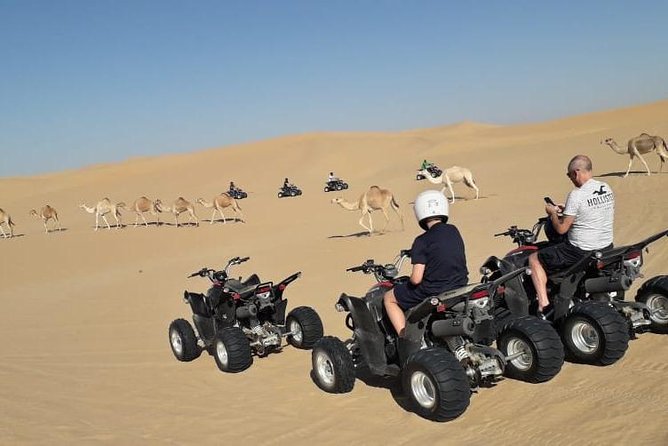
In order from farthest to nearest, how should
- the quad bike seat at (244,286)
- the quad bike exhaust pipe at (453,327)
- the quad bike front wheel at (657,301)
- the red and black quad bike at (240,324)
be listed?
the quad bike seat at (244,286) → the red and black quad bike at (240,324) → the quad bike front wheel at (657,301) → the quad bike exhaust pipe at (453,327)

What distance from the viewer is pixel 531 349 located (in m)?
5.91

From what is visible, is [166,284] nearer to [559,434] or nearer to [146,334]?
[146,334]

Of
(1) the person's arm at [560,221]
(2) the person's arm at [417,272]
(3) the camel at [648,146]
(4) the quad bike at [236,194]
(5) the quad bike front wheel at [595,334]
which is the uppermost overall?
(4) the quad bike at [236,194]

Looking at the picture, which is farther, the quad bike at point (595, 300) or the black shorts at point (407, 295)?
the quad bike at point (595, 300)

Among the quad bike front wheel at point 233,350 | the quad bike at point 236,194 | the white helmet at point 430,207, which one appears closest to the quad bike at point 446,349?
the white helmet at point 430,207

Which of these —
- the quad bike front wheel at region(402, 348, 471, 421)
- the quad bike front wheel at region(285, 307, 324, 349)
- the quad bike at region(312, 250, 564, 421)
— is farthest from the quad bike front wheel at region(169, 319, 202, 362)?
the quad bike front wheel at region(402, 348, 471, 421)

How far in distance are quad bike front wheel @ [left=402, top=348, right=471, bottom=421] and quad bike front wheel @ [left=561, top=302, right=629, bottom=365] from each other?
153cm

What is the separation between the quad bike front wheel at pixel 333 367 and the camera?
6613 millimetres

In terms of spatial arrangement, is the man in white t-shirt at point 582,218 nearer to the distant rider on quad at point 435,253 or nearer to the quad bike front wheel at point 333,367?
the distant rider on quad at point 435,253

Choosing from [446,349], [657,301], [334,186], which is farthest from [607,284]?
[334,186]

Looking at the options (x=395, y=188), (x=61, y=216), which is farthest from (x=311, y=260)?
(x=61, y=216)

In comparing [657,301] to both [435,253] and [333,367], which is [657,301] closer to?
[435,253]

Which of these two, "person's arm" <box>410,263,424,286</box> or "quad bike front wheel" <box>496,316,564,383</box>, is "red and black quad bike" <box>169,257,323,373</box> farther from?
"quad bike front wheel" <box>496,316,564,383</box>

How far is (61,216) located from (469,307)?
1737 inches
